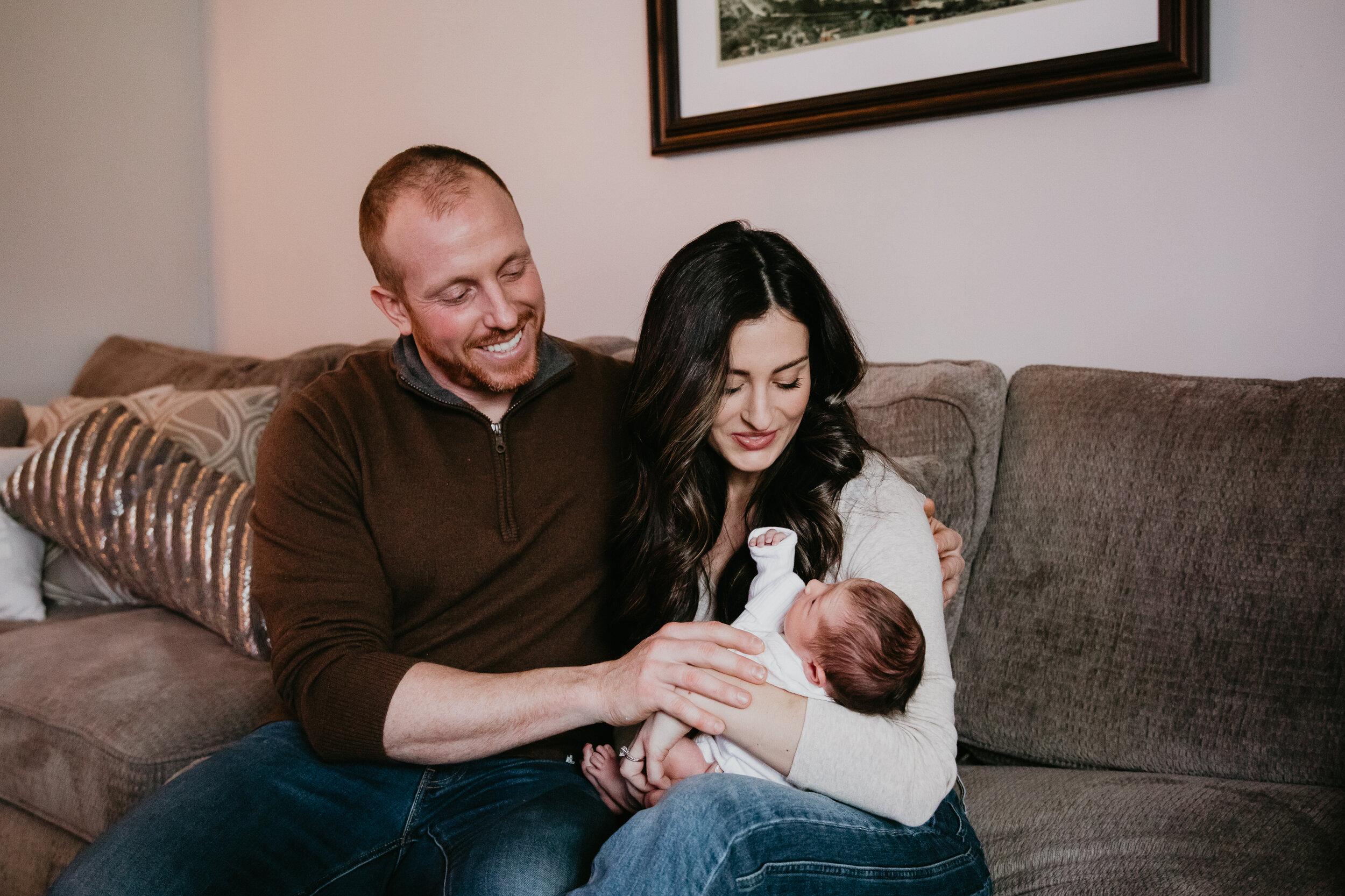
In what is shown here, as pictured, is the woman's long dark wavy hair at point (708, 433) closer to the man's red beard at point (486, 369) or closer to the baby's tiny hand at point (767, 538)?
the baby's tiny hand at point (767, 538)

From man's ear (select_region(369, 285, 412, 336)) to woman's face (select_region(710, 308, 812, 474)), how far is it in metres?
0.56

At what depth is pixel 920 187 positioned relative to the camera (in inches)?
78.5

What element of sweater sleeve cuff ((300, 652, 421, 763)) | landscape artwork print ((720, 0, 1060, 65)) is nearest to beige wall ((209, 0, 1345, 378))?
landscape artwork print ((720, 0, 1060, 65))

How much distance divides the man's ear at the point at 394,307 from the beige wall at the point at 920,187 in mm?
926

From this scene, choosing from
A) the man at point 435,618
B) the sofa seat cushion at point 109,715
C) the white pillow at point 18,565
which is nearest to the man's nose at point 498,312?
the man at point 435,618

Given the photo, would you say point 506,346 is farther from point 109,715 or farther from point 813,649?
point 109,715

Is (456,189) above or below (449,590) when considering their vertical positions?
above

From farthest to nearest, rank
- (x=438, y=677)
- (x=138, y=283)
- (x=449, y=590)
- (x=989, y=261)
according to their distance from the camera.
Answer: (x=138, y=283), (x=989, y=261), (x=449, y=590), (x=438, y=677)

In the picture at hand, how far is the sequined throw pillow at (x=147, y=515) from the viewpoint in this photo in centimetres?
199

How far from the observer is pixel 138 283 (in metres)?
3.29

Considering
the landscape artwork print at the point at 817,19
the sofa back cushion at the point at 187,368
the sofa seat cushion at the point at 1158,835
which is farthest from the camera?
the sofa back cushion at the point at 187,368

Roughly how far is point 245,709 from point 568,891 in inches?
36.3

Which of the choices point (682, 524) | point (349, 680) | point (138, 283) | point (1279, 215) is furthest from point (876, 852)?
point (138, 283)

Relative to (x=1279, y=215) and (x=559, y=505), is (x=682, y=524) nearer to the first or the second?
(x=559, y=505)
